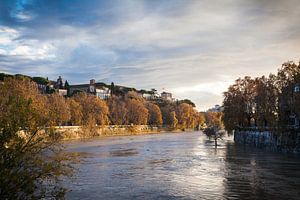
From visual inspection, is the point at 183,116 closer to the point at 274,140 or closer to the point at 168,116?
the point at 168,116

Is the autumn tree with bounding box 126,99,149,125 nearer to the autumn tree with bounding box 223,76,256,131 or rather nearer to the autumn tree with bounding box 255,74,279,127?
the autumn tree with bounding box 223,76,256,131

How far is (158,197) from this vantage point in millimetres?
22891

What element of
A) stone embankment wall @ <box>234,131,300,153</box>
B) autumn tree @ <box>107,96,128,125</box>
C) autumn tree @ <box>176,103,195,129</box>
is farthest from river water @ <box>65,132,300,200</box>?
autumn tree @ <box>176,103,195,129</box>

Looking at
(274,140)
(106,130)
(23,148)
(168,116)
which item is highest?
(168,116)

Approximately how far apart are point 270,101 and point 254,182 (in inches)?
1476

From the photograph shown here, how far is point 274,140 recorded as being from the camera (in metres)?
60.5

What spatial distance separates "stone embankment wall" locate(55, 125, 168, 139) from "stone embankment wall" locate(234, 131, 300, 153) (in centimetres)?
3714

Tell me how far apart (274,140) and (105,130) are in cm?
7102

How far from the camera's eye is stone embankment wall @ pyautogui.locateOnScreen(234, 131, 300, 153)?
179 ft

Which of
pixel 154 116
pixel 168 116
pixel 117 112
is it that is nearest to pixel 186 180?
pixel 117 112

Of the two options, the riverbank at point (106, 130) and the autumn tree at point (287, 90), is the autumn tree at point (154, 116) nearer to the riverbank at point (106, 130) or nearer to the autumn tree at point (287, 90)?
the riverbank at point (106, 130)

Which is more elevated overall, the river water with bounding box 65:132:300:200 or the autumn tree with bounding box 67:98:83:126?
the autumn tree with bounding box 67:98:83:126

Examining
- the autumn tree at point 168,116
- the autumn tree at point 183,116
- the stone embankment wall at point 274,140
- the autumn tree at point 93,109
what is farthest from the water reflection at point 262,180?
the autumn tree at point 183,116

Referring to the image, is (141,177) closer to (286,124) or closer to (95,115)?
(286,124)
